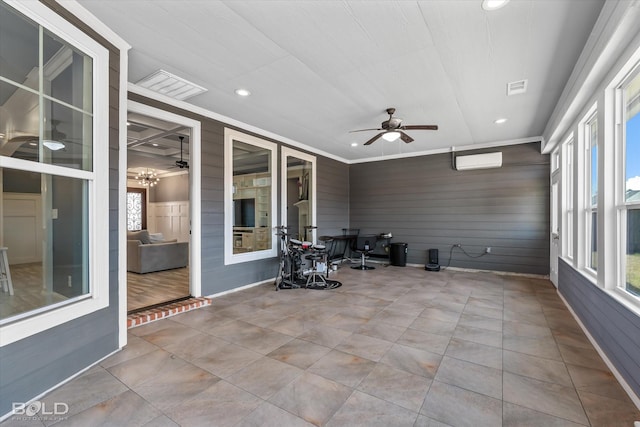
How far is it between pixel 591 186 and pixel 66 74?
524cm

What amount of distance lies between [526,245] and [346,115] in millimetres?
4591

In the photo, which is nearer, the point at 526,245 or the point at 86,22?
the point at 86,22

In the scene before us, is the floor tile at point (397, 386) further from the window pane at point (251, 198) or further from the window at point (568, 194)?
the window at point (568, 194)

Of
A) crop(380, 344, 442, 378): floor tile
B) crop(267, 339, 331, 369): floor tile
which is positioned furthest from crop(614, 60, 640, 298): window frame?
crop(267, 339, 331, 369): floor tile

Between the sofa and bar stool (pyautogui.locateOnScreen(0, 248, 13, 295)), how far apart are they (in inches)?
154

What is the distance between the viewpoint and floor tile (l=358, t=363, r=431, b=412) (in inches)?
74.7

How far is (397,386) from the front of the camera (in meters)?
2.05

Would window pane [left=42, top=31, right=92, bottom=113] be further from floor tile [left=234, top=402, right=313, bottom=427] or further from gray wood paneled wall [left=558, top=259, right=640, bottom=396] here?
gray wood paneled wall [left=558, top=259, right=640, bottom=396]

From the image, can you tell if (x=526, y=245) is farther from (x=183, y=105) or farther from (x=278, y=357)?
(x=183, y=105)

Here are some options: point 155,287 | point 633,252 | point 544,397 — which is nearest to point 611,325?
point 633,252

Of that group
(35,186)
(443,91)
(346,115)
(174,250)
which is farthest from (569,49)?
(174,250)

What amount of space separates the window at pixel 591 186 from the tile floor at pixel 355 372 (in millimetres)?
885

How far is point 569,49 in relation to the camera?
263cm

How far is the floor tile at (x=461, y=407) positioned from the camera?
5.61ft
